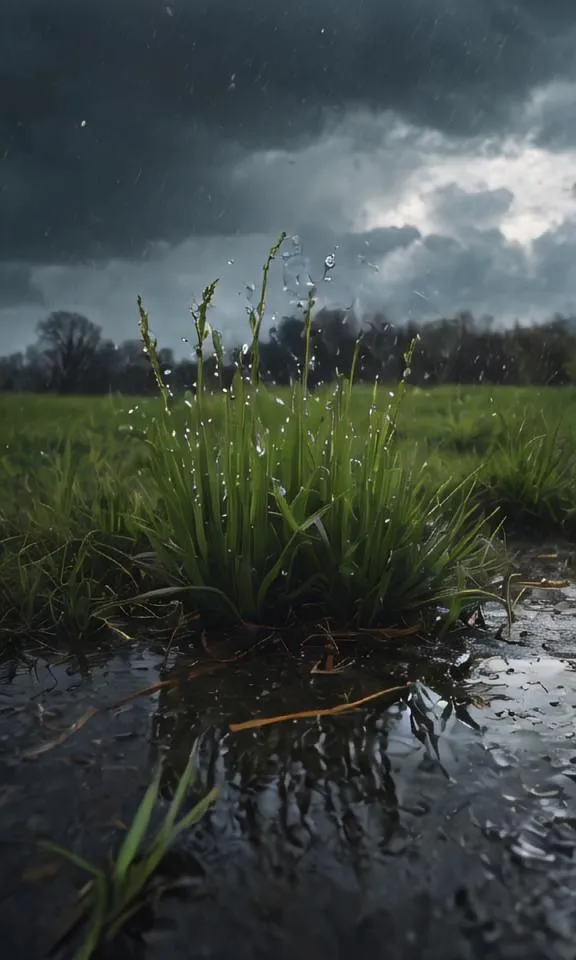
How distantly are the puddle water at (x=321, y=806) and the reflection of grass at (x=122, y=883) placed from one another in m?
0.03

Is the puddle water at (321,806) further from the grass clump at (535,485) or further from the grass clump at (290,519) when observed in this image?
the grass clump at (535,485)

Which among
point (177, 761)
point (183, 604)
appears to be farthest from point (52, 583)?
point (177, 761)

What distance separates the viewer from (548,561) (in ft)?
11.1

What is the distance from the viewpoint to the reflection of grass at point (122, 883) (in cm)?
116

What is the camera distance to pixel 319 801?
4.90 feet

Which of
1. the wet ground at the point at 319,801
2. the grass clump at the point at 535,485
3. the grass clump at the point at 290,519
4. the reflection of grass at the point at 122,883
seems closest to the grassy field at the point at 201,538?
the grass clump at the point at 290,519

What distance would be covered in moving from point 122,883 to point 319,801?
40 centimetres

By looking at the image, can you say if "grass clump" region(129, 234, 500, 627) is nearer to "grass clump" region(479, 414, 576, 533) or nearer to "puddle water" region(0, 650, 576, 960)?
"puddle water" region(0, 650, 576, 960)

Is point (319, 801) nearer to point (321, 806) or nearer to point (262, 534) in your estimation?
point (321, 806)

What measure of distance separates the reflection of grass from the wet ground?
31mm

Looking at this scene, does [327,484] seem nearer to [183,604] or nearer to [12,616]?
[183,604]

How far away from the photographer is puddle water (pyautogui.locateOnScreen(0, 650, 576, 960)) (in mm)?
1174

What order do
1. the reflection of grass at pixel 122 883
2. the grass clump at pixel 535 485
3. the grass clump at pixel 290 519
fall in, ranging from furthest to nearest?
the grass clump at pixel 535 485 → the grass clump at pixel 290 519 → the reflection of grass at pixel 122 883

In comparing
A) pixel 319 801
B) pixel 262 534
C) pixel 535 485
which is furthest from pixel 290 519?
pixel 535 485
